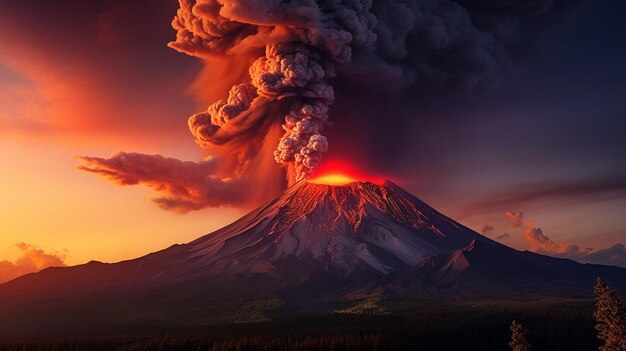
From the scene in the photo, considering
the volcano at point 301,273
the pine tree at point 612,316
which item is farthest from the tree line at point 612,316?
the volcano at point 301,273

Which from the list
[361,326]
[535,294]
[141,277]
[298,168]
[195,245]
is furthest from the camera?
[195,245]

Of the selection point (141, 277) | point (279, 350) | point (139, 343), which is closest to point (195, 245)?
point (141, 277)

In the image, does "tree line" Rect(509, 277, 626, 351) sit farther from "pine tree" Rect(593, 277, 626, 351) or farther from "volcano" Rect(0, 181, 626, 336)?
"volcano" Rect(0, 181, 626, 336)

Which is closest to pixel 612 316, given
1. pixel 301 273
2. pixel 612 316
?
pixel 612 316

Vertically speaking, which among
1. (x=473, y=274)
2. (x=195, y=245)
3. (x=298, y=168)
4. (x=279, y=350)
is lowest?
(x=279, y=350)

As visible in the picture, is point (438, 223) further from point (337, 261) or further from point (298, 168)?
point (298, 168)

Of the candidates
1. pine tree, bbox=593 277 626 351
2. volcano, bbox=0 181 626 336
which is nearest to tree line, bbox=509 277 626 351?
pine tree, bbox=593 277 626 351
